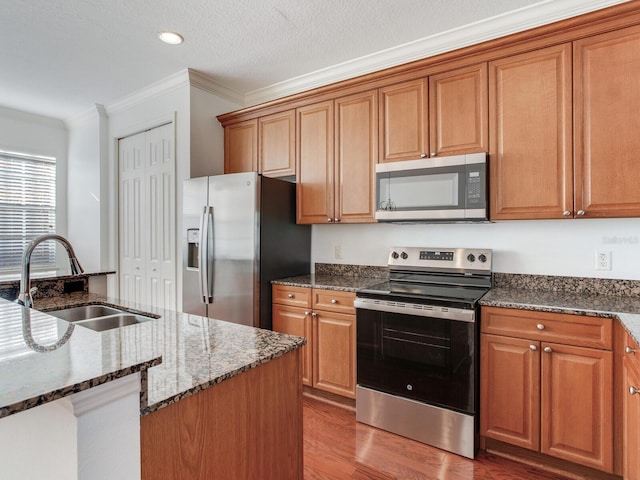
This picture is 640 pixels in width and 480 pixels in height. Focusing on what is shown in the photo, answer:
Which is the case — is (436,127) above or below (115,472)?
above

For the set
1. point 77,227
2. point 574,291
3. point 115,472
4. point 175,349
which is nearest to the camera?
point 115,472

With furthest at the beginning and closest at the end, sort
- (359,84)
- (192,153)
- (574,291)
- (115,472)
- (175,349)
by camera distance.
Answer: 1. (192,153)
2. (359,84)
3. (574,291)
4. (175,349)
5. (115,472)

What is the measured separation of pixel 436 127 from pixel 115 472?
92.9 inches

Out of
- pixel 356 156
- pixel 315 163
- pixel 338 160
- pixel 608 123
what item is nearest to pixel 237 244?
pixel 315 163

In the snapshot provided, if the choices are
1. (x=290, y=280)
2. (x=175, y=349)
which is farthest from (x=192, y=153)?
(x=175, y=349)

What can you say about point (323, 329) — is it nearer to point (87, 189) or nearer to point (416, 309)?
point (416, 309)

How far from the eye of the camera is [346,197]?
9.09 feet

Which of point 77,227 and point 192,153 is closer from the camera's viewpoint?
point 192,153

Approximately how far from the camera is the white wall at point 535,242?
2131 millimetres

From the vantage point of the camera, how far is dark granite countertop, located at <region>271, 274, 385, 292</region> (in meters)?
2.56

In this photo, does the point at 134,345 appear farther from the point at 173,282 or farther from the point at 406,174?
the point at 173,282

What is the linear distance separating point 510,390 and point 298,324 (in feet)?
4.64

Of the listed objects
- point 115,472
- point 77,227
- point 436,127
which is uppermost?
point 436,127

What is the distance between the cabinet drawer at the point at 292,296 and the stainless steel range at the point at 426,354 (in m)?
0.45
